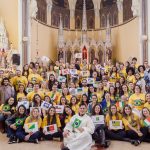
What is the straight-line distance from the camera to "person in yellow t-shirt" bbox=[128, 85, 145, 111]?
7.78 m

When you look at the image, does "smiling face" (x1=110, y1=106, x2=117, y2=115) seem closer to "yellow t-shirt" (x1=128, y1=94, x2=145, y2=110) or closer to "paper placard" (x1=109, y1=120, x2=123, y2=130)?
"paper placard" (x1=109, y1=120, x2=123, y2=130)

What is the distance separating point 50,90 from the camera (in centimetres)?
942

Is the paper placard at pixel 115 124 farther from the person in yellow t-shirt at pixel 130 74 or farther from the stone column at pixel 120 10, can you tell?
the stone column at pixel 120 10

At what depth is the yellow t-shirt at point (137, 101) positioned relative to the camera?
7.78m

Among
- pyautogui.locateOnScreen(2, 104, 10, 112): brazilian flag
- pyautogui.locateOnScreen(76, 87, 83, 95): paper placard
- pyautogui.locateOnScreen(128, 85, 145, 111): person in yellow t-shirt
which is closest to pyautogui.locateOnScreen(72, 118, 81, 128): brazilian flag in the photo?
pyautogui.locateOnScreen(128, 85, 145, 111): person in yellow t-shirt

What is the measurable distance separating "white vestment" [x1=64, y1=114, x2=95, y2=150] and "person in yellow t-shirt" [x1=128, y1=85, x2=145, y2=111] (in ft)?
5.25

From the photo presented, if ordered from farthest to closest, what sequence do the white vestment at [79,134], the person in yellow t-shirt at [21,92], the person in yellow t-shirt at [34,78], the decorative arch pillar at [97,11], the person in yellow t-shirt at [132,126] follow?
the decorative arch pillar at [97,11]
the person in yellow t-shirt at [34,78]
the person in yellow t-shirt at [21,92]
the person in yellow t-shirt at [132,126]
the white vestment at [79,134]

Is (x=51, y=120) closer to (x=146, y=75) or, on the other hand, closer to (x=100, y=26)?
(x=146, y=75)

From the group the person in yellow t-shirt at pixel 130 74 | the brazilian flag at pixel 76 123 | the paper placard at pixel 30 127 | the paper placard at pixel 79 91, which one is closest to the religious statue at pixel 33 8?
the person in yellow t-shirt at pixel 130 74

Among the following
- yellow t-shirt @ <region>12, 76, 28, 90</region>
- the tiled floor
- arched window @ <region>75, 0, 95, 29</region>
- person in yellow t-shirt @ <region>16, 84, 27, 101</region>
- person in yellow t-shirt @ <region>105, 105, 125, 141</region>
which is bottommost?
the tiled floor

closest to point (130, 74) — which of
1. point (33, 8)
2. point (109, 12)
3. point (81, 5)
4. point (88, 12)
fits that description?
point (33, 8)

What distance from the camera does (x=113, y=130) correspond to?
7152 mm

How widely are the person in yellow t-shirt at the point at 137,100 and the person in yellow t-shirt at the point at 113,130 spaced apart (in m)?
0.78

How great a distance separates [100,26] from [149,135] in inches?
578
